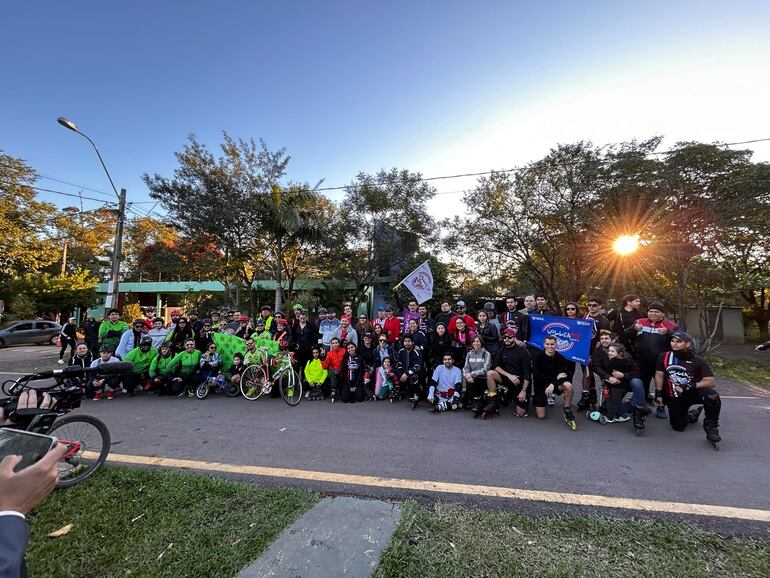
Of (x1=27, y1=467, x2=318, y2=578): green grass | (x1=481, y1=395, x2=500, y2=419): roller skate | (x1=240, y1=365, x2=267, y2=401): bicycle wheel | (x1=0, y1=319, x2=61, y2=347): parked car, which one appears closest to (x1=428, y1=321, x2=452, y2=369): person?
(x1=481, y1=395, x2=500, y2=419): roller skate

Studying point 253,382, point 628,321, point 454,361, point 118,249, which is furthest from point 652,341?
point 118,249

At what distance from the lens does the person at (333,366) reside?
6.85 metres

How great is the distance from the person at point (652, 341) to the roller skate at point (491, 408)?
7.88 feet

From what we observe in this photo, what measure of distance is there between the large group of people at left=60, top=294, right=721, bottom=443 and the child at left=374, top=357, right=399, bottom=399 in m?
0.02

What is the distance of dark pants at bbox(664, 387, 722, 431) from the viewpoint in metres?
4.47

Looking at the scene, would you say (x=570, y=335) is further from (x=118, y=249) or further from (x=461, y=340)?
(x=118, y=249)

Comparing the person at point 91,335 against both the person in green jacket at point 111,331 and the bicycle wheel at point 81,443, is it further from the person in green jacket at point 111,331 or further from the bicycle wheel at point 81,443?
the bicycle wheel at point 81,443

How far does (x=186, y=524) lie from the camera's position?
266 centimetres

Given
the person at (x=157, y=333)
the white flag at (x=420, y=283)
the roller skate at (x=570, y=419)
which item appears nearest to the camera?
the roller skate at (x=570, y=419)

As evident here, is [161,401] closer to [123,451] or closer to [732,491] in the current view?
[123,451]

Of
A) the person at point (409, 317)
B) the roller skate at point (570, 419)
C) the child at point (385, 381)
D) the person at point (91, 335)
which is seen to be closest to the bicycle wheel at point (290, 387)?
the child at point (385, 381)

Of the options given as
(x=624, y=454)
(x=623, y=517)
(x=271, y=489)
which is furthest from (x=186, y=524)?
(x=624, y=454)

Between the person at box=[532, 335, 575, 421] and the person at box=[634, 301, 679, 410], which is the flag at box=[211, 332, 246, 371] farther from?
the person at box=[634, 301, 679, 410]

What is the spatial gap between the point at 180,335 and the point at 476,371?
6541mm
